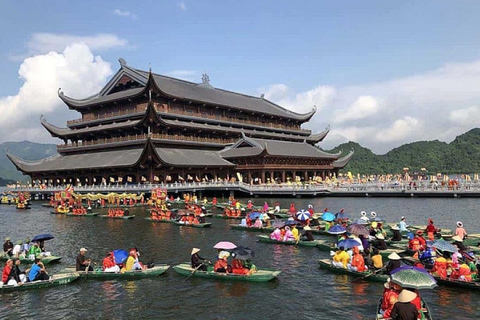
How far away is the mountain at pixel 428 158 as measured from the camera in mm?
151250

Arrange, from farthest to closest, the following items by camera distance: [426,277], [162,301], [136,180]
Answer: [136,180]
[162,301]
[426,277]

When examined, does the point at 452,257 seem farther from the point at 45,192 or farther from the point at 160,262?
the point at 45,192

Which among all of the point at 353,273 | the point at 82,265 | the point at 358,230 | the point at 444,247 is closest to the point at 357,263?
the point at 353,273

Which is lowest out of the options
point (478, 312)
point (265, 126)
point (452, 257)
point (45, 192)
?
point (478, 312)

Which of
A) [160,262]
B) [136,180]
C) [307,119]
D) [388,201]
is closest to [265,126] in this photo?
[307,119]

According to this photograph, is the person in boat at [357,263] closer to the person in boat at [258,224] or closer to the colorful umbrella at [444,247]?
the colorful umbrella at [444,247]

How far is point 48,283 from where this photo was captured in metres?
18.6

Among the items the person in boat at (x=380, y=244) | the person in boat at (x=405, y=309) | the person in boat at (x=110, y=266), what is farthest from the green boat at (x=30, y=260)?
the person in boat at (x=405, y=309)

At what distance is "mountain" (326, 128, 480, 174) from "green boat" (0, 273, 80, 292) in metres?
146

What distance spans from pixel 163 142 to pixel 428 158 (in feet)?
425

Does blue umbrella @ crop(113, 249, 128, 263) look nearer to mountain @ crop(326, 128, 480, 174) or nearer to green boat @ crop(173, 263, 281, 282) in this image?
green boat @ crop(173, 263, 281, 282)

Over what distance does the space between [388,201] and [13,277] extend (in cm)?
4512

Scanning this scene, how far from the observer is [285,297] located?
1689 centimetres

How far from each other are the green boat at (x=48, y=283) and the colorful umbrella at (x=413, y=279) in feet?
46.4
